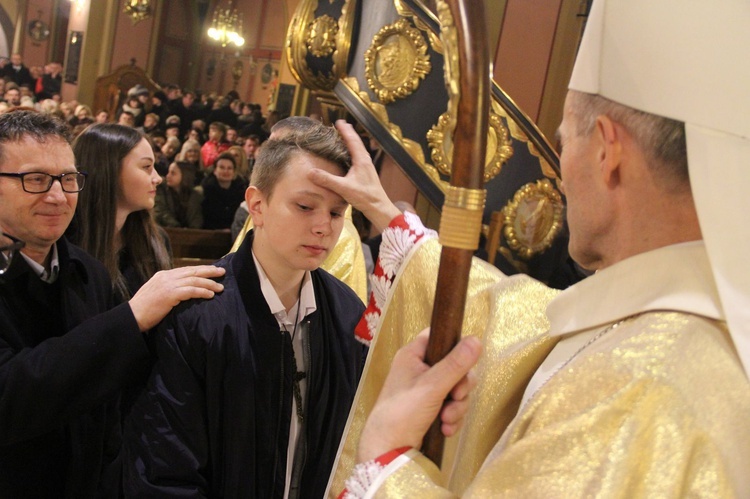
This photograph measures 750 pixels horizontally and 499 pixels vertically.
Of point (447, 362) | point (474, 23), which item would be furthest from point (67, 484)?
point (474, 23)

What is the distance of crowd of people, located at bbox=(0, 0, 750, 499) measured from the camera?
3.15 feet

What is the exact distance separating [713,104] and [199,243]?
5.58 m

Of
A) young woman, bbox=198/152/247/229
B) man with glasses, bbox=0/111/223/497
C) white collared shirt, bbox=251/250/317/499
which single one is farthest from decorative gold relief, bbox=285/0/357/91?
white collared shirt, bbox=251/250/317/499

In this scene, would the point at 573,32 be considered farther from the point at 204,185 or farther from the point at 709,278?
the point at 709,278

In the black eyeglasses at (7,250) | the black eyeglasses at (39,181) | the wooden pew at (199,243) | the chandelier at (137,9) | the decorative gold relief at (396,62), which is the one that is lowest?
the wooden pew at (199,243)

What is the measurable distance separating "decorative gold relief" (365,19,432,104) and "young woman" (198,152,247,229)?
2719 millimetres

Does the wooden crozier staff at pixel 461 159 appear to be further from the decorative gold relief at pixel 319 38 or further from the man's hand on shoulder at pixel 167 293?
the decorative gold relief at pixel 319 38

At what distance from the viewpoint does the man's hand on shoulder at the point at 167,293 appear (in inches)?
69.4

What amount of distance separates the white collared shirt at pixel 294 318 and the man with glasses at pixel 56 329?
0.13 m

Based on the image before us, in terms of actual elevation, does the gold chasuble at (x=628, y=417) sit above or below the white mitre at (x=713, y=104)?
below

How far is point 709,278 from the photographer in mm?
1025

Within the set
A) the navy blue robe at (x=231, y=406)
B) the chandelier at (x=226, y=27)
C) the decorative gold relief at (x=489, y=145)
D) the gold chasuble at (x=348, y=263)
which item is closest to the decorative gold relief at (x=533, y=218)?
the decorative gold relief at (x=489, y=145)

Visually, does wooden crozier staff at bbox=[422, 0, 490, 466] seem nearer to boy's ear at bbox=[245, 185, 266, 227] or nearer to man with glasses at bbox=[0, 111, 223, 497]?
man with glasses at bbox=[0, 111, 223, 497]

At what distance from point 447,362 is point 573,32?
21.2 ft
